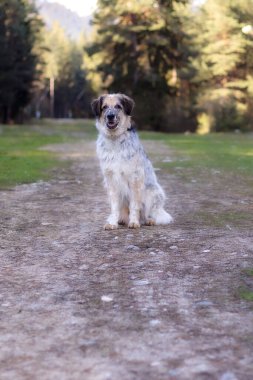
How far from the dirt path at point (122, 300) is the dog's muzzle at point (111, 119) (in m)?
1.56

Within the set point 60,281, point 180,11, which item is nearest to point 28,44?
point 180,11

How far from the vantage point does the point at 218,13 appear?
5081 centimetres

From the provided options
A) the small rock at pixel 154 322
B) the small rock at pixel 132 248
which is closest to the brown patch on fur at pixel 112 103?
the small rock at pixel 132 248

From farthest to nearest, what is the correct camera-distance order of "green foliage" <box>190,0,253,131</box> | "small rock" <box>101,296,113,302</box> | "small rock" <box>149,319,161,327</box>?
"green foliage" <box>190,0,253,131</box>, "small rock" <box>101,296,113,302</box>, "small rock" <box>149,319,161,327</box>

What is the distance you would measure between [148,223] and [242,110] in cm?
4321

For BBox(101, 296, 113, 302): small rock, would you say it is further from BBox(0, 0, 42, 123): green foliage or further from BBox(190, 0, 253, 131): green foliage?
BBox(0, 0, 42, 123): green foliage

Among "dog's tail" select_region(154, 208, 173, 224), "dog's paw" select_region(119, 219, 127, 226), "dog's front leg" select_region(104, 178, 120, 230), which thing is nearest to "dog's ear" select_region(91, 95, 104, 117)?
"dog's front leg" select_region(104, 178, 120, 230)

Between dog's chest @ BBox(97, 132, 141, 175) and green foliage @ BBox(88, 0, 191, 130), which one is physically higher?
green foliage @ BBox(88, 0, 191, 130)

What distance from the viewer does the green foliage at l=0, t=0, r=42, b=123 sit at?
171 feet

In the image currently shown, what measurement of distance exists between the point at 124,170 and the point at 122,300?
3.54 metres

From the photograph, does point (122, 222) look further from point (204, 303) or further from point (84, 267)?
point (204, 303)

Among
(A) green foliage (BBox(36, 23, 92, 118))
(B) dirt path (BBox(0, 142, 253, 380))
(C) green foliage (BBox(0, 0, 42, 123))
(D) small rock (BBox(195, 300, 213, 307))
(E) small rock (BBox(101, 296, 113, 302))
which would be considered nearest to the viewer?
(B) dirt path (BBox(0, 142, 253, 380))

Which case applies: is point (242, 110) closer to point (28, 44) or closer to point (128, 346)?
point (28, 44)

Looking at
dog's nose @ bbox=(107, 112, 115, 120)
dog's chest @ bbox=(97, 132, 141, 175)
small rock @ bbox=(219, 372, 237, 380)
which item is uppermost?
dog's nose @ bbox=(107, 112, 115, 120)
